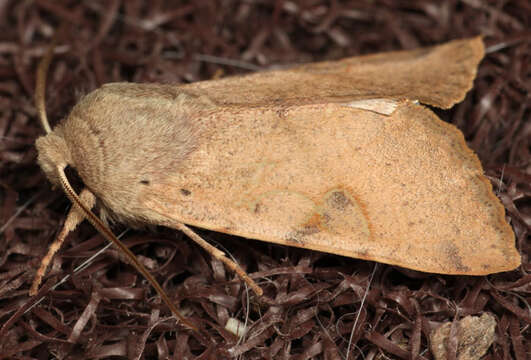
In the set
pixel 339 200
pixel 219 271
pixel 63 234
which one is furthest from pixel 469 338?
pixel 63 234

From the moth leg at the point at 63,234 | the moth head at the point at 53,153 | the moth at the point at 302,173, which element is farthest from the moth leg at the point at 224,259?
the moth head at the point at 53,153

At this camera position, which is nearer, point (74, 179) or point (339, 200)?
point (339, 200)

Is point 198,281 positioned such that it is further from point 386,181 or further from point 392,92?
point 392,92

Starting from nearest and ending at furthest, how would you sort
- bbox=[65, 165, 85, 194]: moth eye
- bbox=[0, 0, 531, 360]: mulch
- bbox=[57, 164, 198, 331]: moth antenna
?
bbox=[57, 164, 198, 331]: moth antenna → bbox=[0, 0, 531, 360]: mulch → bbox=[65, 165, 85, 194]: moth eye

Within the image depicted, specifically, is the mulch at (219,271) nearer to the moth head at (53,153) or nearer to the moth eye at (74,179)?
the moth eye at (74,179)

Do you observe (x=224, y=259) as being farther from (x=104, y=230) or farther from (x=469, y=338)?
(x=469, y=338)

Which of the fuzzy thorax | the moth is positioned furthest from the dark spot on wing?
the fuzzy thorax

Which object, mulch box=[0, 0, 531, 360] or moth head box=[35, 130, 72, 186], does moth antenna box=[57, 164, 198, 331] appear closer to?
moth head box=[35, 130, 72, 186]

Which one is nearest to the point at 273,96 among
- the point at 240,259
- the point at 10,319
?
the point at 240,259
